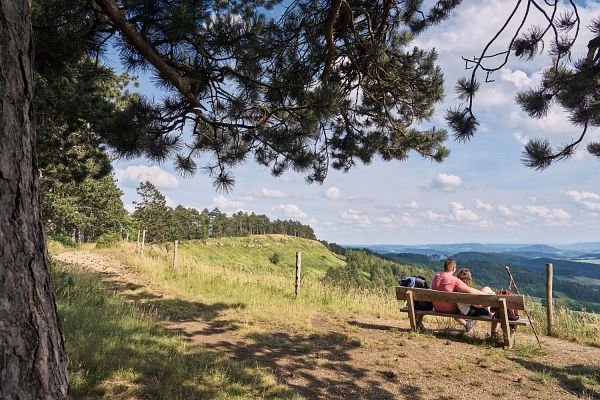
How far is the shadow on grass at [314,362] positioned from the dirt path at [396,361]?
0.04ft

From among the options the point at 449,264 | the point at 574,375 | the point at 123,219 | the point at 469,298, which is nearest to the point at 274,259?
the point at 123,219

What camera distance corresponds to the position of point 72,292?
22.9 ft

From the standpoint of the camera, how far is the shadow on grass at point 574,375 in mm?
4320

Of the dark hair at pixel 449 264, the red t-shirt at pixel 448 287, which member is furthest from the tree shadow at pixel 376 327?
the dark hair at pixel 449 264

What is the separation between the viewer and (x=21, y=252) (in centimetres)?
157

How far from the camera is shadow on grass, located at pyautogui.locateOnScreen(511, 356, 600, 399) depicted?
4320mm

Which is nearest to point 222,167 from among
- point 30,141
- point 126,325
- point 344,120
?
point 344,120

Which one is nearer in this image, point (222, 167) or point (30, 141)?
point (30, 141)

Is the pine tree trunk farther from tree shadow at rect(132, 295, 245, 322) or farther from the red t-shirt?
the red t-shirt

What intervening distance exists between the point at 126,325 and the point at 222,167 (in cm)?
264

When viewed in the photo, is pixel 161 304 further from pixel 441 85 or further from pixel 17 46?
pixel 17 46

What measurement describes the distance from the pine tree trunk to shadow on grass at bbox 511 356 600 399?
16.3 ft

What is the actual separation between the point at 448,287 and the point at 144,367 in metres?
4.92

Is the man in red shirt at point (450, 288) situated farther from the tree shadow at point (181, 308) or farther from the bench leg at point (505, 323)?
the tree shadow at point (181, 308)
